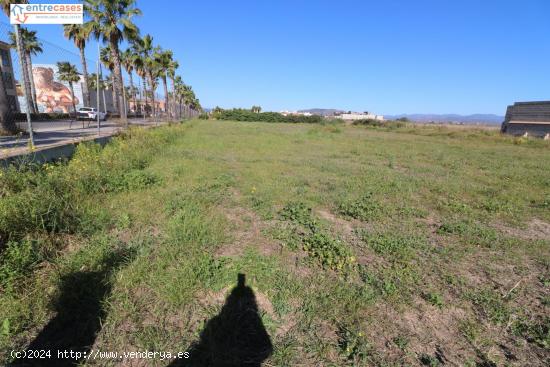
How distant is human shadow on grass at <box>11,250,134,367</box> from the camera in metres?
2.08

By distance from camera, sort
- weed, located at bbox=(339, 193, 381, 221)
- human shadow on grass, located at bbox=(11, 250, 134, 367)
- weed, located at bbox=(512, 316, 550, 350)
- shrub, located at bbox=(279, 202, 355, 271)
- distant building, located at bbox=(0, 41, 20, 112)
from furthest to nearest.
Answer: distant building, located at bbox=(0, 41, 20, 112), weed, located at bbox=(339, 193, 381, 221), shrub, located at bbox=(279, 202, 355, 271), weed, located at bbox=(512, 316, 550, 350), human shadow on grass, located at bbox=(11, 250, 134, 367)

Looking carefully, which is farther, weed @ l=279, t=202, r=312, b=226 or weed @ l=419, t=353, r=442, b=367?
weed @ l=279, t=202, r=312, b=226

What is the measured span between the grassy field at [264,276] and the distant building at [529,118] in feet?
141

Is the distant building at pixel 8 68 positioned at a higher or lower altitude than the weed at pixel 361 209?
higher

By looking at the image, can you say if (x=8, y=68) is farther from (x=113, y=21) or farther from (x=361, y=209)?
(x=361, y=209)

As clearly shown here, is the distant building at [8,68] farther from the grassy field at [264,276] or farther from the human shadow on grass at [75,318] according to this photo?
the human shadow on grass at [75,318]

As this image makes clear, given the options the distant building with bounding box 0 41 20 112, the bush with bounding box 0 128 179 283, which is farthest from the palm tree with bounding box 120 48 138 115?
the bush with bounding box 0 128 179 283

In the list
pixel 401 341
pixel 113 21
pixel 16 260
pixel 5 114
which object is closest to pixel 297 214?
pixel 401 341

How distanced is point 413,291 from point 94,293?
3044 millimetres

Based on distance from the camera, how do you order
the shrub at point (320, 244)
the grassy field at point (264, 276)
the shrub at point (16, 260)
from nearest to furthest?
1. the grassy field at point (264, 276)
2. the shrub at point (16, 260)
3. the shrub at point (320, 244)

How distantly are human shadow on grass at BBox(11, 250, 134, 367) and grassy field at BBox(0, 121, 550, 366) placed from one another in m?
0.01

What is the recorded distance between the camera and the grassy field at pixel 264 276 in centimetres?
226

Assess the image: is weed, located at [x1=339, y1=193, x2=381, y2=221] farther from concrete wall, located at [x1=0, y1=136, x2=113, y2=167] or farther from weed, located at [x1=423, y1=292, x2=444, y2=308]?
concrete wall, located at [x1=0, y1=136, x2=113, y2=167]

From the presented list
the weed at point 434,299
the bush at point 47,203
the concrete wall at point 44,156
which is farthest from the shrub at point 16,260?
the weed at point 434,299
